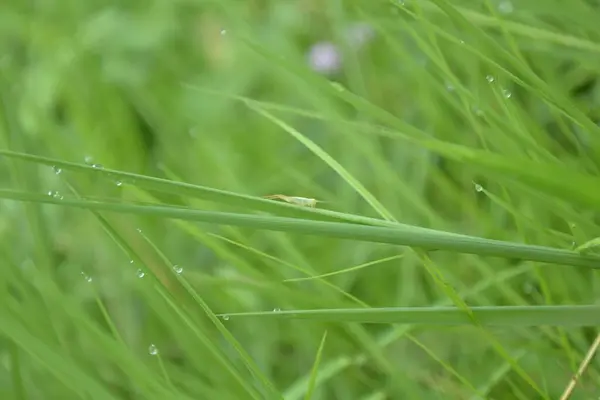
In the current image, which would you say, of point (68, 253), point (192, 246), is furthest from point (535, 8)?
point (68, 253)

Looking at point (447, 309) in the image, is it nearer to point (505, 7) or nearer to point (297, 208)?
point (297, 208)

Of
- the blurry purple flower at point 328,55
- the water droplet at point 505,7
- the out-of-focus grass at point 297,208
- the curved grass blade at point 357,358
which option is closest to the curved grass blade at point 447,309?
the out-of-focus grass at point 297,208

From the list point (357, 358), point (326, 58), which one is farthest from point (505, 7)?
point (326, 58)

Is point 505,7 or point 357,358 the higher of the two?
point 505,7

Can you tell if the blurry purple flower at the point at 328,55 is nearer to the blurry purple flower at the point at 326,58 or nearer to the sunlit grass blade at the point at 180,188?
the blurry purple flower at the point at 326,58

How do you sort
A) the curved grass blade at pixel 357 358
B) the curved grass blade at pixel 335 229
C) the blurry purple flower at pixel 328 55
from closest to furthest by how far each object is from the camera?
the curved grass blade at pixel 335 229 → the curved grass blade at pixel 357 358 → the blurry purple flower at pixel 328 55

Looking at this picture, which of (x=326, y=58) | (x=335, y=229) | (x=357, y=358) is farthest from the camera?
(x=326, y=58)
